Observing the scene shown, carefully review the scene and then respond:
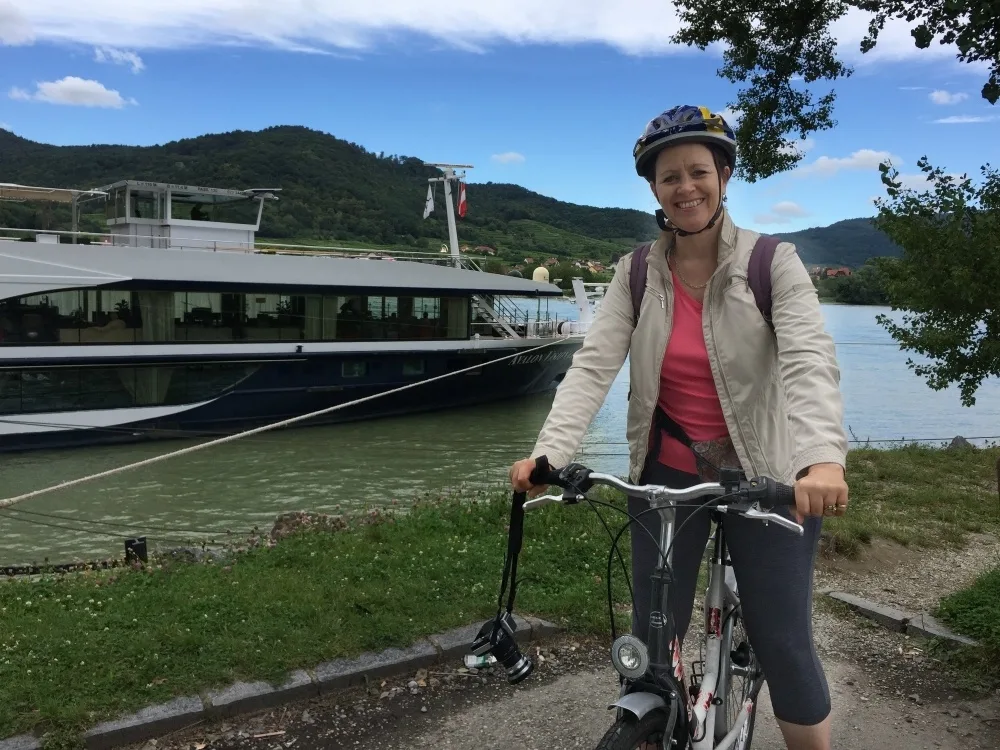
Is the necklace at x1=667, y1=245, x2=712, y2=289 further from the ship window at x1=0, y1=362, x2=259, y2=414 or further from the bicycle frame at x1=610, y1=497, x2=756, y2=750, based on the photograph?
the ship window at x1=0, y1=362, x2=259, y2=414

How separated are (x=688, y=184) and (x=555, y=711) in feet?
7.02

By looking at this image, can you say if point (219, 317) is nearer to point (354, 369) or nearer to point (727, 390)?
point (354, 369)

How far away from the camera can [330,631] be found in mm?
3523

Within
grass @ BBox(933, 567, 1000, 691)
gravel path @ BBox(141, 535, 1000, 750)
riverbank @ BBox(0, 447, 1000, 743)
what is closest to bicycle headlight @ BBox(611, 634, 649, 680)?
gravel path @ BBox(141, 535, 1000, 750)

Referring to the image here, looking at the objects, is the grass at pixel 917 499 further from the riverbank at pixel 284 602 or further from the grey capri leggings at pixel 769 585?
the grey capri leggings at pixel 769 585

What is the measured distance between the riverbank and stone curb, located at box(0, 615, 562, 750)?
2.0 inches

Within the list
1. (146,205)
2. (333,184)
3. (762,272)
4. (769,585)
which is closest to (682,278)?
Result: (762,272)

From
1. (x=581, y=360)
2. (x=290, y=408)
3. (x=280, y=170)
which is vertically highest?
(x=280, y=170)

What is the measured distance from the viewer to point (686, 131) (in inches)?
74.3

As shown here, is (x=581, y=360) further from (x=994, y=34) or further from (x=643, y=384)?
(x=994, y=34)

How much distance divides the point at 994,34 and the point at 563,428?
5692mm

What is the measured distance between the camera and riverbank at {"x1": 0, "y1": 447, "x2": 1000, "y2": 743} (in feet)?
10.1

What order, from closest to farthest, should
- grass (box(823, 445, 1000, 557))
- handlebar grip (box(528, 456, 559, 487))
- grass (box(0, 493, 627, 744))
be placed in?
1. handlebar grip (box(528, 456, 559, 487))
2. grass (box(0, 493, 627, 744))
3. grass (box(823, 445, 1000, 557))

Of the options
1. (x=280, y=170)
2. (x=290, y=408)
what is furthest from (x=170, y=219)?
(x=280, y=170)
